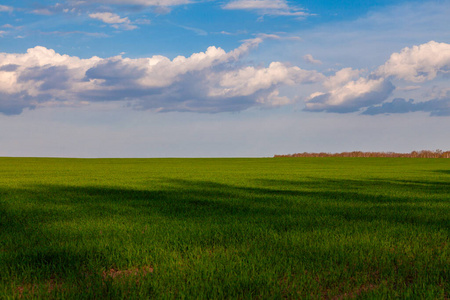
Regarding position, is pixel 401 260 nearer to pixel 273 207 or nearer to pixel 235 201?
pixel 273 207

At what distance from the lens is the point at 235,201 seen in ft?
38.1

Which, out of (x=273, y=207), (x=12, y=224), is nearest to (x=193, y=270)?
(x=12, y=224)

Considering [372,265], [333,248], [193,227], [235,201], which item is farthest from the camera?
[235,201]

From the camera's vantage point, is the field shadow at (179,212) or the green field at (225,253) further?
the field shadow at (179,212)

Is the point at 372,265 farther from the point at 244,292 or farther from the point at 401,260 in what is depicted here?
the point at 244,292

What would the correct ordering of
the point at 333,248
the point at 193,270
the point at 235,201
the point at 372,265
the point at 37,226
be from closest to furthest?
1. the point at 193,270
2. the point at 372,265
3. the point at 333,248
4. the point at 37,226
5. the point at 235,201

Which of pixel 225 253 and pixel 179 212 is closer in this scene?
pixel 225 253

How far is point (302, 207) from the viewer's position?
34.2ft

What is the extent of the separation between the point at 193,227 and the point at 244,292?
3356mm

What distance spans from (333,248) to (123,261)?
2782mm

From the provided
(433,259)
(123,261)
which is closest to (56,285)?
(123,261)

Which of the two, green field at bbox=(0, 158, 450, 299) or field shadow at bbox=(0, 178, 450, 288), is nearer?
green field at bbox=(0, 158, 450, 299)

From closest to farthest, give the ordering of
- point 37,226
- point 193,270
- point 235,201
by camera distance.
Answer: point 193,270 → point 37,226 → point 235,201

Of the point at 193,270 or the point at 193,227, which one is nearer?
the point at 193,270
